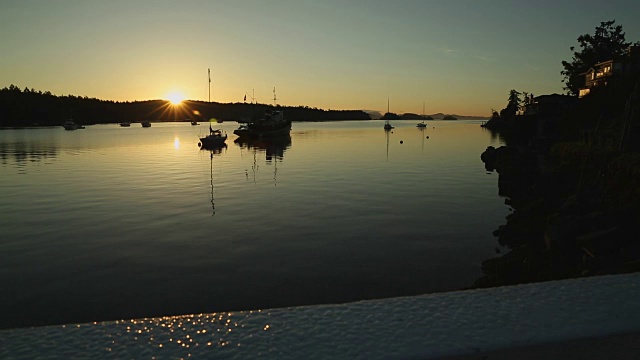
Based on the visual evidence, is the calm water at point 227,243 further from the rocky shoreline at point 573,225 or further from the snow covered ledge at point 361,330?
the snow covered ledge at point 361,330

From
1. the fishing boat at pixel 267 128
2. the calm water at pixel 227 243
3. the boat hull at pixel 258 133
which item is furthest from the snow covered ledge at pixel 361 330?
the fishing boat at pixel 267 128

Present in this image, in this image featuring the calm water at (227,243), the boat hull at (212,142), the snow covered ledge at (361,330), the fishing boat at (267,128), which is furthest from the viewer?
the fishing boat at (267,128)

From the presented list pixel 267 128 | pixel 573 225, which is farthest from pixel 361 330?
A: pixel 267 128

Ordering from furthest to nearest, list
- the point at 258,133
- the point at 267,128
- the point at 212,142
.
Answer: the point at 267,128 < the point at 258,133 < the point at 212,142

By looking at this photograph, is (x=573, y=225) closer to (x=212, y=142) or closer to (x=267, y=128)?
(x=212, y=142)

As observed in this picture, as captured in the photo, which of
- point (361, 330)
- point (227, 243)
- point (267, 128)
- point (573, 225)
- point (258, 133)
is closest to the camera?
point (361, 330)

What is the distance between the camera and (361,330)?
3689 mm

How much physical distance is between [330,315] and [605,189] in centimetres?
1686

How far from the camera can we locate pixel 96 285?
11.1 m

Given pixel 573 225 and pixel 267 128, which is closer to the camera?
pixel 573 225

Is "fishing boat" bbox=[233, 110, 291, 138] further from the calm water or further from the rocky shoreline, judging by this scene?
the rocky shoreline

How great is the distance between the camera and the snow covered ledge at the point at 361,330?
3387 millimetres

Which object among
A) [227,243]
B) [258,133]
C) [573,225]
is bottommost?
[227,243]

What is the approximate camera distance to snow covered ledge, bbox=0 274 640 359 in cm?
339
